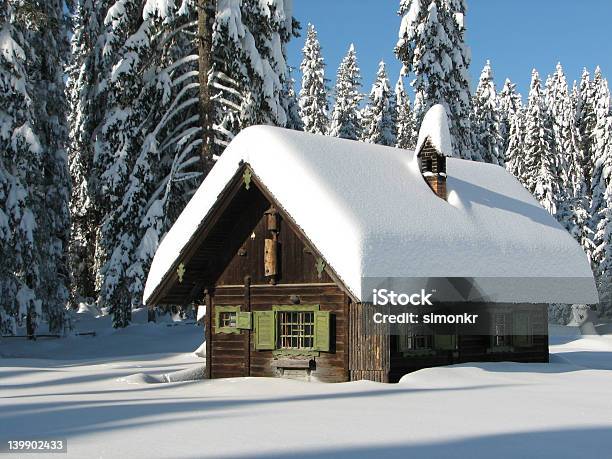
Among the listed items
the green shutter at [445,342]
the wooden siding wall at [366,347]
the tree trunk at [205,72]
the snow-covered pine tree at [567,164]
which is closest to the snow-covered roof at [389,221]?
the wooden siding wall at [366,347]

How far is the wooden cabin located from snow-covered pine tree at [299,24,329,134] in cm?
4463

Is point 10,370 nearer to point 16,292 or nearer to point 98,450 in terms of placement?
point 16,292

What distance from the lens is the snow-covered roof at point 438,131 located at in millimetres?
20328

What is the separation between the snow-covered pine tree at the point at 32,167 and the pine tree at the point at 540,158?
104 ft

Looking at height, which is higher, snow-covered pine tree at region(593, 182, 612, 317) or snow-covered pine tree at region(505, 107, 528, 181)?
snow-covered pine tree at region(505, 107, 528, 181)

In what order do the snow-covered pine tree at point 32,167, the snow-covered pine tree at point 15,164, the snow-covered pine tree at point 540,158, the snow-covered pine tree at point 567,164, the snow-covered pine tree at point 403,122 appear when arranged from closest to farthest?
the snow-covered pine tree at point 15,164 < the snow-covered pine tree at point 32,167 < the snow-covered pine tree at point 540,158 < the snow-covered pine tree at point 567,164 < the snow-covered pine tree at point 403,122

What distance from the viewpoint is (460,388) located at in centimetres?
1599

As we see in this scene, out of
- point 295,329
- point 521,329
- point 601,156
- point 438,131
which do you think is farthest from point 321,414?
point 601,156

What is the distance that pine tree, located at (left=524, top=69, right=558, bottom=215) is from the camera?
5269 centimetres

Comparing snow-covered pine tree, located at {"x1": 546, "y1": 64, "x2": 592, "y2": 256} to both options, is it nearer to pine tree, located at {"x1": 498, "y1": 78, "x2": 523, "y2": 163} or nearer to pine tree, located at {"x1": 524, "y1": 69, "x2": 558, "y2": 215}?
pine tree, located at {"x1": 524, "y1": 69, "x2": 558, "y2": 215}

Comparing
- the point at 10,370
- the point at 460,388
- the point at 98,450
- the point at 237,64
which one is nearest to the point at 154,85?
the point at 237,64

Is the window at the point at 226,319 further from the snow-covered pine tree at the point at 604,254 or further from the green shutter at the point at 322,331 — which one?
the snow-covered pine tree at the point at 604,254

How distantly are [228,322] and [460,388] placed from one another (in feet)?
23.2

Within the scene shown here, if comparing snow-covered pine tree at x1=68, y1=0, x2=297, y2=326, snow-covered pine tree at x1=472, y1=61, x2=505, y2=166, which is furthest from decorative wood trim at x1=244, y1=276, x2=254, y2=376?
snow-covered pine tree at x1=472, y1=61, x2=505, y2=166
